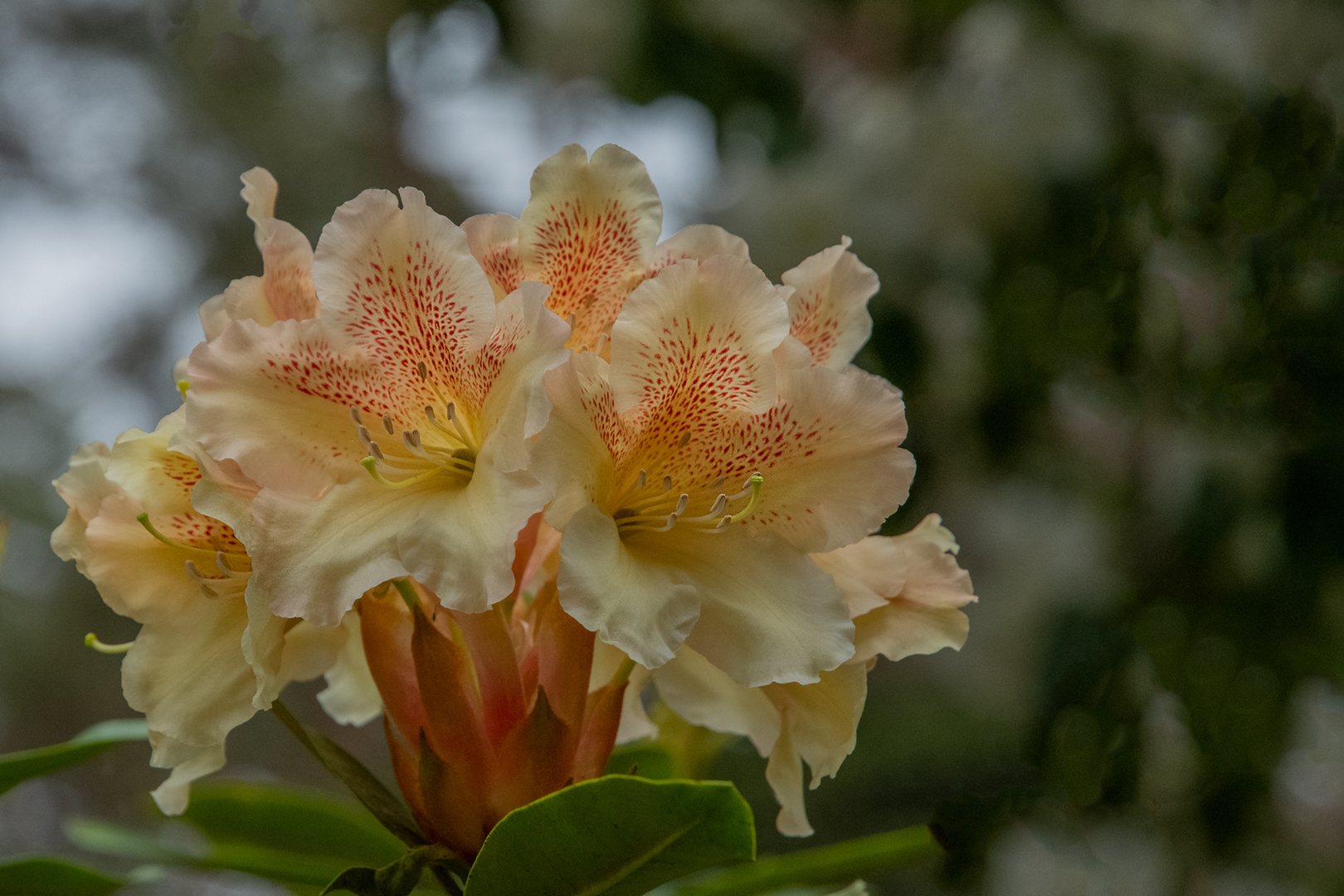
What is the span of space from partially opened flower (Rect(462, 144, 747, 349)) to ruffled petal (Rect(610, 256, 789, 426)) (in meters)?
0.04

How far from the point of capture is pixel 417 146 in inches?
99.0

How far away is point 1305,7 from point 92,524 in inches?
69.9

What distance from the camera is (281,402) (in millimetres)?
372

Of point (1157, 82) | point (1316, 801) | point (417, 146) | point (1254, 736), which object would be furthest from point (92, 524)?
point (1316, 801)

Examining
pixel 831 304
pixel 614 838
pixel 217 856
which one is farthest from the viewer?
pixel 217 856

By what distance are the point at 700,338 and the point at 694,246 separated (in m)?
0.06

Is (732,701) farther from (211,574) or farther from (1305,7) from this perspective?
(1305,7)

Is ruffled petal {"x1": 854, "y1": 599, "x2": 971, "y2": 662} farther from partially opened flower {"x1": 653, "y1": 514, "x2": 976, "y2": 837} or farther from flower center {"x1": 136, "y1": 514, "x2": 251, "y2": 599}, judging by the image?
flower center {"x1": 136, "y1": 514, "x2": 251, "y2": 599}

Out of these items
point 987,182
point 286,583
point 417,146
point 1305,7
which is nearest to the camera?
point 286,583

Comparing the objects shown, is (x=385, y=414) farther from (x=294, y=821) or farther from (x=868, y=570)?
(x=294, y=821)

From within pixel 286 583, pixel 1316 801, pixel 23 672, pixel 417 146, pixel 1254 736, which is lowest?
pixel 1316 801

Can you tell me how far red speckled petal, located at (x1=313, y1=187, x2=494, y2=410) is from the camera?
1.22ft

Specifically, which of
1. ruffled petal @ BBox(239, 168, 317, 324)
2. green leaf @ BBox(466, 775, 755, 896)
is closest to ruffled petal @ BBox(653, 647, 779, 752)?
green leaf @ BBox(466, 775, 755, 896)

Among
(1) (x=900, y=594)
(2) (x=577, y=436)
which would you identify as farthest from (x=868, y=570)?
(2) (x=577, y=436)
